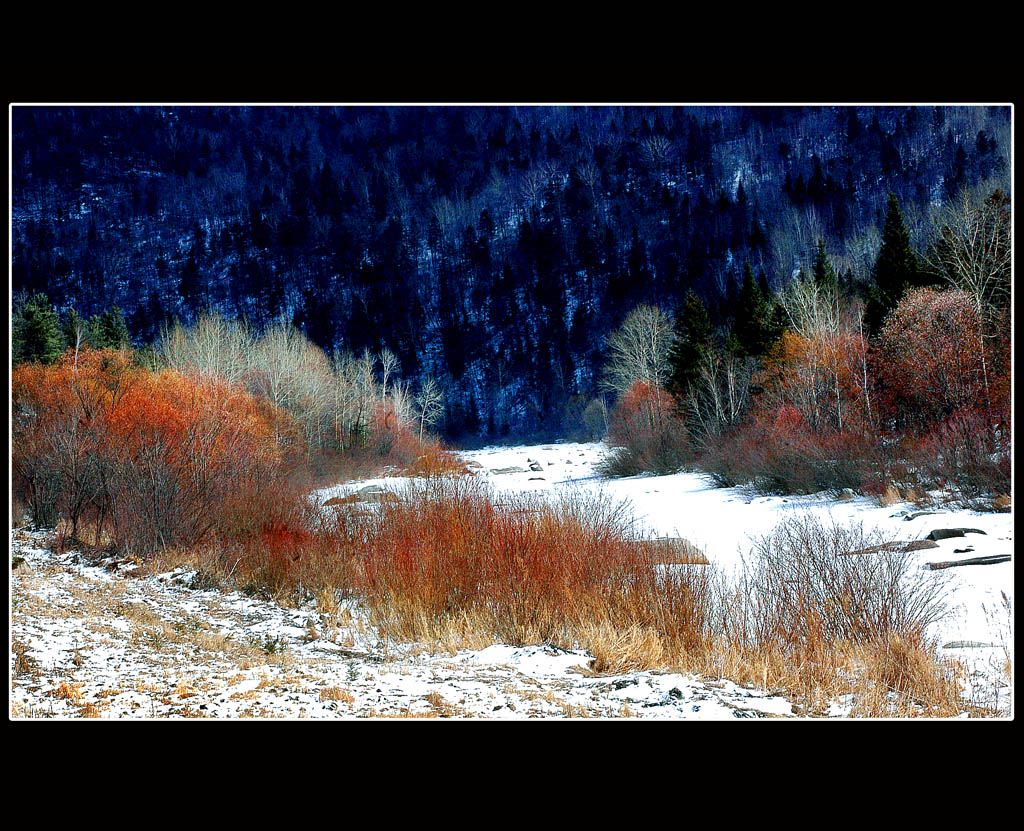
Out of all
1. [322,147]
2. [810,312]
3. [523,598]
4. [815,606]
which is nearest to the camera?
[815,606]

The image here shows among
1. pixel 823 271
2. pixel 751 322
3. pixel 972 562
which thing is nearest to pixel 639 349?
pixel 751 322

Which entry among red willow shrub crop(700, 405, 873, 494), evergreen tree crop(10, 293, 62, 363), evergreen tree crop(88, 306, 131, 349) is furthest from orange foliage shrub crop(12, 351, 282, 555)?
red willow shrub crop(700, 405, 873, 494)

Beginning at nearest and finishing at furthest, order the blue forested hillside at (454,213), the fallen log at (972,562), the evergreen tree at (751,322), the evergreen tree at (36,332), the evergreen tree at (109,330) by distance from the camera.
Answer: the evergreen tree at (36,332) < the fallen log at (972,562) < the blue forested hillside at (454,213) < the evergreen tree at (109,330) < the evergreen tree at (751,322)

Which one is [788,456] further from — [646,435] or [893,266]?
[646,435]

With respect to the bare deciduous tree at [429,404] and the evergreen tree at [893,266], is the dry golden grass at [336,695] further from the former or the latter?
the evergreen tree at [893,266]

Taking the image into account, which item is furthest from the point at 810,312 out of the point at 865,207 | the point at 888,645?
the point at 888,645

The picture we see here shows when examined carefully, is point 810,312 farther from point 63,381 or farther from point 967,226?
point 63,381

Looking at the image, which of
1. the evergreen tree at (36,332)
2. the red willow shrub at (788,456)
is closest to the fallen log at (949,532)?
the red willow shrub at (788,456)
